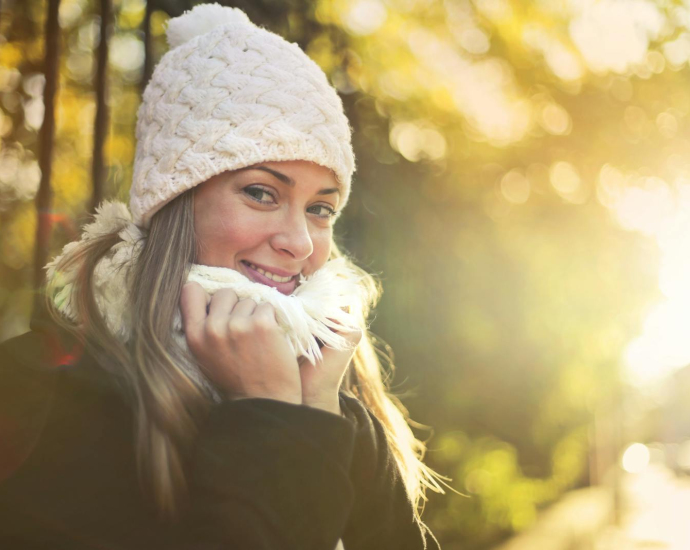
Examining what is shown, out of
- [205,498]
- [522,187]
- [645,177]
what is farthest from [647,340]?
[205,498]

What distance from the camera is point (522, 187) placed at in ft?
14.8

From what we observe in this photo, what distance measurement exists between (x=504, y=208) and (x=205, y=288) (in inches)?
132

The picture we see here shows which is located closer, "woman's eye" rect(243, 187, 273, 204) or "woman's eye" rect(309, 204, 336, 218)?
"woman's eye" rect(243, 187, 273, 204)

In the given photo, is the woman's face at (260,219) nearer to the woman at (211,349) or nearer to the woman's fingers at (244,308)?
the woman at (211,349)

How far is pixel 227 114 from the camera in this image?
5.48ft

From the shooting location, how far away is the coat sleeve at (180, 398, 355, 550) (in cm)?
129

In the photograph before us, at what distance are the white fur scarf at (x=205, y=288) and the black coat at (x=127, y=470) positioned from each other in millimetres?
169

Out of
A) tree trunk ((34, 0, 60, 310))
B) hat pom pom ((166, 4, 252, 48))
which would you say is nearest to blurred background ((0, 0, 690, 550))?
tree trunk ((34, 0, 60, 310))

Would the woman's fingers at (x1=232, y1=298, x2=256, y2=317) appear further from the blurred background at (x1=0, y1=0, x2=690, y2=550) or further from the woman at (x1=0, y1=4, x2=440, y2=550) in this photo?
the blurred background at (x1=0, y1=0, x2=690, y2=550)

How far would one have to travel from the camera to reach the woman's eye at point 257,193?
1.70 metres

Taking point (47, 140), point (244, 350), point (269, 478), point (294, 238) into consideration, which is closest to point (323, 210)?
point (294, 238)

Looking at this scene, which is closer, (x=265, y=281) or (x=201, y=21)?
(x=265, y=281)

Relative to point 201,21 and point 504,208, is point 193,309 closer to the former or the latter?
point 201,21

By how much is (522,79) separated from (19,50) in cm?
316
